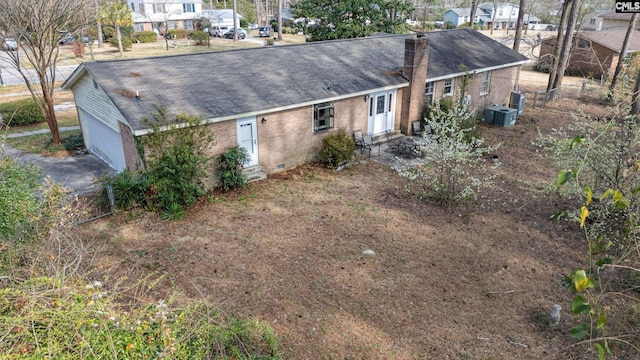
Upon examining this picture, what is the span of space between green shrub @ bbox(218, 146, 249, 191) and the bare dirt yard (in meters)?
0.41

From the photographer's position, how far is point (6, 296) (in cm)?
590

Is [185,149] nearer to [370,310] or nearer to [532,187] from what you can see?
[370,310]

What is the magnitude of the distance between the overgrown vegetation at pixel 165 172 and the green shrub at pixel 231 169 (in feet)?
4.45

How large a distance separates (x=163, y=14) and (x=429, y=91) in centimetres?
5474

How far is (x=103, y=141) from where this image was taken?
17.5 m

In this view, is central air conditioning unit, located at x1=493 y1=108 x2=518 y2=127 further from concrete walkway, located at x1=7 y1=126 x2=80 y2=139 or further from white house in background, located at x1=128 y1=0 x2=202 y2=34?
white house in background, located at x1=128 y1=0 x2=202 y2=34

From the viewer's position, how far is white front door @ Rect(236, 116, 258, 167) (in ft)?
50.4

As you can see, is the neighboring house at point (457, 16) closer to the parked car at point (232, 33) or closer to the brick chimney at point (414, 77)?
the parked car at point (232, 33)

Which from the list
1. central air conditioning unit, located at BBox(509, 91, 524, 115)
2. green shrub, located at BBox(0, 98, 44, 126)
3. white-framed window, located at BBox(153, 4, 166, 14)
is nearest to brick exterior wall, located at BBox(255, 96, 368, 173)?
central air conditioning unit, located at BBox(509, 91, 524, 115)

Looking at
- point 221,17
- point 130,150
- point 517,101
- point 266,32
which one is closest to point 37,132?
point 130,150

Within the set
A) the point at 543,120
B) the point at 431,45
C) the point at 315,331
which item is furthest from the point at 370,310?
the point at 543,120

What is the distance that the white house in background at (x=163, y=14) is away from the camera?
64.2m

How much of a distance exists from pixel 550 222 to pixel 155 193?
38.7ft

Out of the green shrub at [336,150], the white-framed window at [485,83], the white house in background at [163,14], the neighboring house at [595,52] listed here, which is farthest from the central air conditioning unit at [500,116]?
the white house in background at [163,14]
